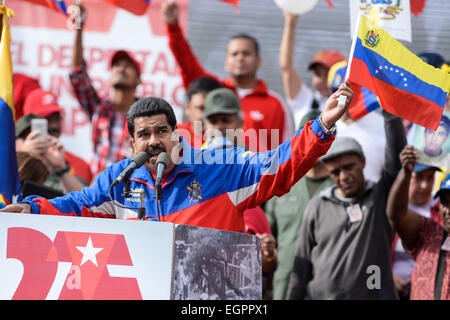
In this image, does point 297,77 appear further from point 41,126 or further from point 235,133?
point 41,126

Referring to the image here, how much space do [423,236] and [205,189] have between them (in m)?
2.04

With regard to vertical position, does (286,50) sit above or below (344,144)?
above

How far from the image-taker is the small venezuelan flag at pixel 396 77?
13.3ft

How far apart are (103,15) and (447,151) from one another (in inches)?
162

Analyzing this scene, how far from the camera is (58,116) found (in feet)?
22.0

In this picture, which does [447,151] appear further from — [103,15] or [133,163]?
[103,15]

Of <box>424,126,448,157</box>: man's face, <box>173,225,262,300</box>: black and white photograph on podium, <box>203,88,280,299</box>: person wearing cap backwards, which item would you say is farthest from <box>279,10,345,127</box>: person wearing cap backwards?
<box>173,225,262,300</box>: black and white photograph on podium

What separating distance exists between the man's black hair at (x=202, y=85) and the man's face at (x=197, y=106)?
0.04 meters

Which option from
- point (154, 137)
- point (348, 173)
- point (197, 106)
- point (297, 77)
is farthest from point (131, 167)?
point (297, 77)

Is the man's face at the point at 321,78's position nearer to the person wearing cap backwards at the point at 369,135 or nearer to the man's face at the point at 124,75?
the person wearing cap backwards at the point at 369,135

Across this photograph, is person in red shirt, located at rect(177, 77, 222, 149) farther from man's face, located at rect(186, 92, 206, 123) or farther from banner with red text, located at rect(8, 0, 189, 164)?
banner with red text, located at rect(8, 0, 189, 164)

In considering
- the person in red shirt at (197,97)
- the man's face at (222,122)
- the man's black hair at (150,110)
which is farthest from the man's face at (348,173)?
the man's black hair at (150,110)

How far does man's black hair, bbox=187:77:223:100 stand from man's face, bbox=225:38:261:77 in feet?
1.86
